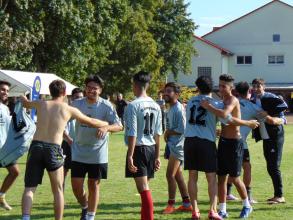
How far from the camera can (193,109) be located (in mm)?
8586

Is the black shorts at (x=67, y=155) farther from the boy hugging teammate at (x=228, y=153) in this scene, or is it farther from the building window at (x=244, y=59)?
the building window at (x=244, y=59)

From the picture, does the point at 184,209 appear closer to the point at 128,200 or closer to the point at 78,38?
the point at 128,200

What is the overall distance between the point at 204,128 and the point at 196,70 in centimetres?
5928

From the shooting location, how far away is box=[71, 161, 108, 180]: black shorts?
27.0ft

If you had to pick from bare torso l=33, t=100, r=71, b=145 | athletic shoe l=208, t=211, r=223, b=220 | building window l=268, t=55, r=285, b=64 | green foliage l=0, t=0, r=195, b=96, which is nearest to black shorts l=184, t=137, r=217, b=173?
athletic shoe l=208, t=211, r=223, b=220

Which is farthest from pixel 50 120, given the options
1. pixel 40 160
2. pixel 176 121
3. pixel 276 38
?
pixel 276 38

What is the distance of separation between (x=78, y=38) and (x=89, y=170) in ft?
91.1

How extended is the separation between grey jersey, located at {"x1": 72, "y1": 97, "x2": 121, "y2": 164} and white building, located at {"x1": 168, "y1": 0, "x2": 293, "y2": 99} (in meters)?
58.1

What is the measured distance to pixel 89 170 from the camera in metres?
8.25

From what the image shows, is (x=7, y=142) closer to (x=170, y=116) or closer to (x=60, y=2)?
(x=170, y=116)

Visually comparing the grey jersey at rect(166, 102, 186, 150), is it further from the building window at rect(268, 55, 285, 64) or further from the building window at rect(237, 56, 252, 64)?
the building window at rect(237, 56, 252, 64)

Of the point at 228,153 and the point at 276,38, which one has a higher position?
the point at 276,38

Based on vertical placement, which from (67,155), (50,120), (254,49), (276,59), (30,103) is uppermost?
(254,49)

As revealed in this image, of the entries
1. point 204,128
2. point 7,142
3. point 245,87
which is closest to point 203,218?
point 204,128
